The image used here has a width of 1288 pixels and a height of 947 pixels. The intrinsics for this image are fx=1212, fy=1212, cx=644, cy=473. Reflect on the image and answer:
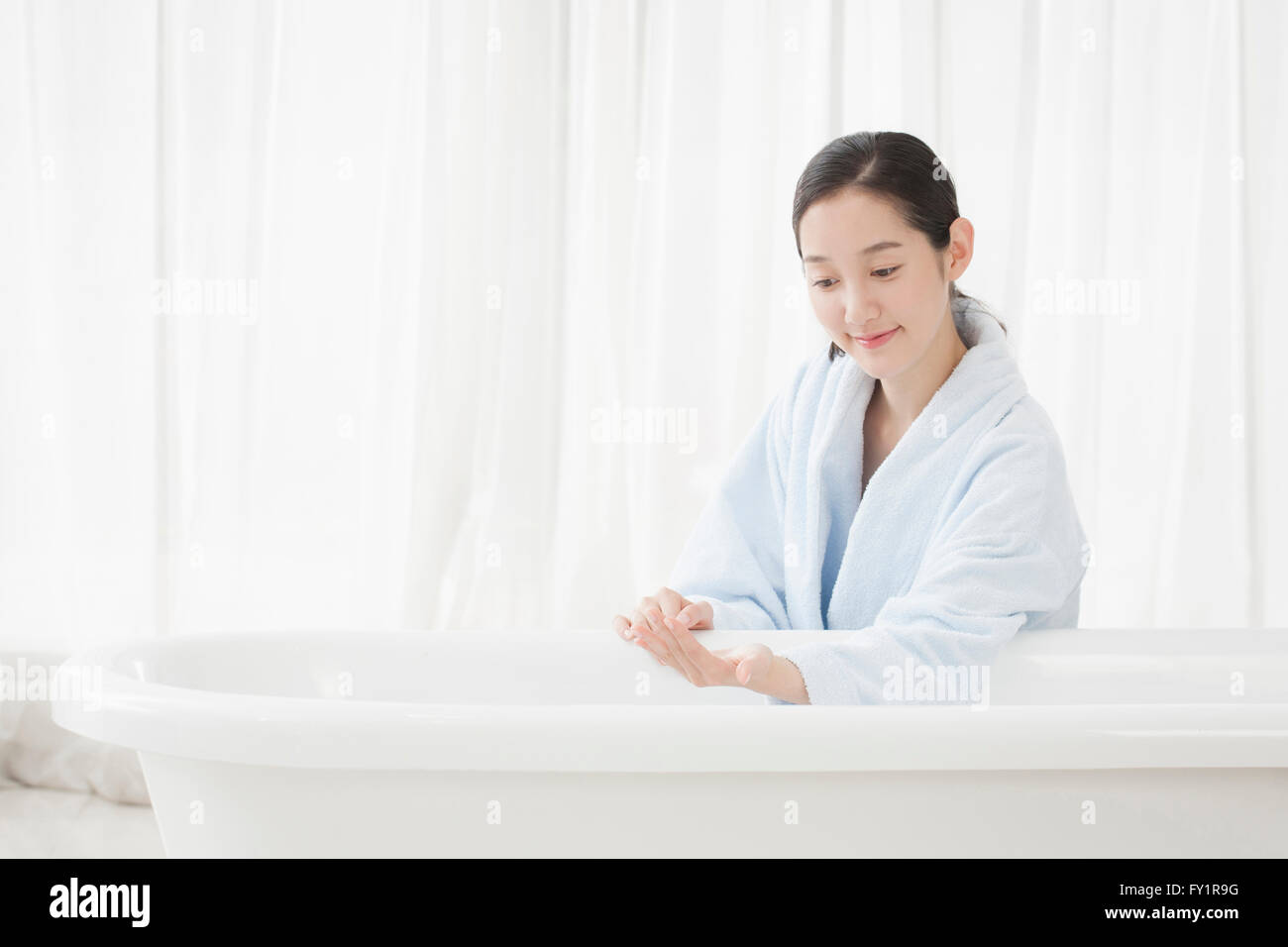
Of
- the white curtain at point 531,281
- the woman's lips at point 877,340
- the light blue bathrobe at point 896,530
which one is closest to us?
the light blue bathrobe at point 896,530

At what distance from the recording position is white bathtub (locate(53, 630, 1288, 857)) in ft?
2.81

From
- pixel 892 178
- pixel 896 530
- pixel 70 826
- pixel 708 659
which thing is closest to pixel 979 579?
pixel 896 530

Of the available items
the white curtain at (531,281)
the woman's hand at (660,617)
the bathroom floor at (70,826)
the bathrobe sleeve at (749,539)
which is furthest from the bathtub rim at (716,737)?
the white curtain at (531,281)

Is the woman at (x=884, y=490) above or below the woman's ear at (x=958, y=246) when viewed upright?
below

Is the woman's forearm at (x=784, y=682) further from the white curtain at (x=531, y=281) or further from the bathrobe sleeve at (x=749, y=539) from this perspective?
Answer: the white curtain at (x=531, y=281)

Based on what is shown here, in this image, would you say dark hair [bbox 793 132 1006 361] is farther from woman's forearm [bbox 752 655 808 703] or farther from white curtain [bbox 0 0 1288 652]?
white curtain [bbox 0 0 1288 652]

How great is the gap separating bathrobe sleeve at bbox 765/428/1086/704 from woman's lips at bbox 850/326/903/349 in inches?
5.7

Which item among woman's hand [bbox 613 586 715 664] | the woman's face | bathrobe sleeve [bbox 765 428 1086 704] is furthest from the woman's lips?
woman's hand [bbox 613 586 715 664]

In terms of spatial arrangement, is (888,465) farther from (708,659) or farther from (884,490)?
(708,659)

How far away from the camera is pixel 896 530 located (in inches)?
51.8

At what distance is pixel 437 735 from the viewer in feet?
2.80

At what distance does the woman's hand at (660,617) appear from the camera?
1292mm

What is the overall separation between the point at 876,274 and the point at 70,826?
1489mm
